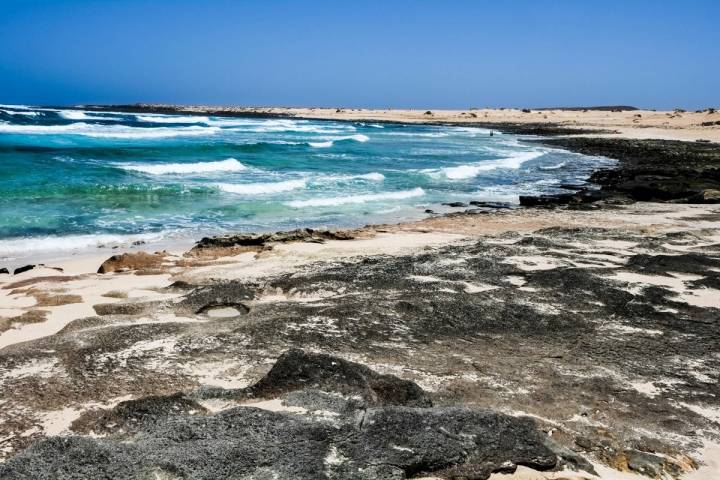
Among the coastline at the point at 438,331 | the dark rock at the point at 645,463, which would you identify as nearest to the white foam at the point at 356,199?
the coastline at the point at 438,331

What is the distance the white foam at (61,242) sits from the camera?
1056 cm

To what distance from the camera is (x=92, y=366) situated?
14.3 ft

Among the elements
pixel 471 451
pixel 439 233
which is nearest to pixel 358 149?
pixel 439 233

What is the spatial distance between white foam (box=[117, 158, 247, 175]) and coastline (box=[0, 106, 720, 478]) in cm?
1402

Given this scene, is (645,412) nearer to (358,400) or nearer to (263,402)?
(358,400)

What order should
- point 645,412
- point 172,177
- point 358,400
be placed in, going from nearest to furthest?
point 358,400 < point 645,412 < point 172,177

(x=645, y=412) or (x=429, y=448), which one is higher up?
(x=429, y=448)

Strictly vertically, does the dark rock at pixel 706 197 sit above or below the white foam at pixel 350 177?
above

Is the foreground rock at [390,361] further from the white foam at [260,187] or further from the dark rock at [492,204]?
the white foam at [260,187]

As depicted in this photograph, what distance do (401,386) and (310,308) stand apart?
2.00m

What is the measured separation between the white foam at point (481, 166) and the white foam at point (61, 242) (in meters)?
14.8

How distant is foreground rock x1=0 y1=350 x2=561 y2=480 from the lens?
2781mm

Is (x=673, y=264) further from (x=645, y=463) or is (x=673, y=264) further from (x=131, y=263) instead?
(x=131, y=263)

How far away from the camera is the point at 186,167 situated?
2414 cm
